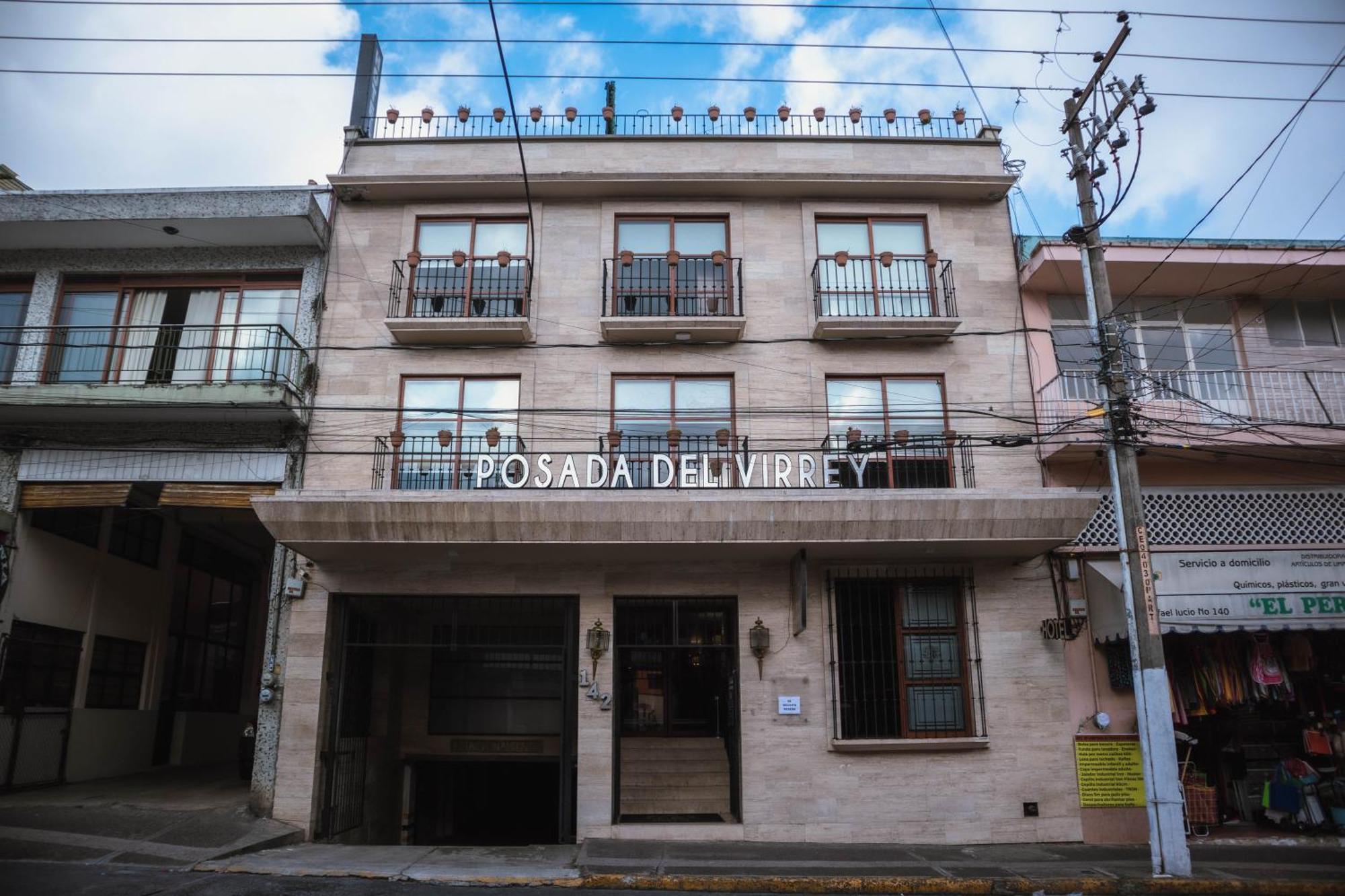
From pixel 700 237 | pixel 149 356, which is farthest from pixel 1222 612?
pixel 149 356

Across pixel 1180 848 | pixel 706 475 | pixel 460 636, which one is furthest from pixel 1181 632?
pixel 460 636

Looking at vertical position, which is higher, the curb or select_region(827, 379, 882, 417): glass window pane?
select_region(827, 379, 882, 417): glass window pane

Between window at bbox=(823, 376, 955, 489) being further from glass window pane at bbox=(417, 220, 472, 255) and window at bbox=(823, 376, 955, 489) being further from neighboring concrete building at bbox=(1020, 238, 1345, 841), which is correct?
glass window pane at bbox=(417, 220, 472, 255)

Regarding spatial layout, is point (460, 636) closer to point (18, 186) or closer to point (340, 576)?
point (340, 576)

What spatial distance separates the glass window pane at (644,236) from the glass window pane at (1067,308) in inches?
282

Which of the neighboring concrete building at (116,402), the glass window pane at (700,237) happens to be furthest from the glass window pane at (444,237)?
the glass window pane at (700,237)

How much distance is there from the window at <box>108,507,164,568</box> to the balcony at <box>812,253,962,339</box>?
13.6 m

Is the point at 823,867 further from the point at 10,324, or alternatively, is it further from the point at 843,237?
the point at 10,324

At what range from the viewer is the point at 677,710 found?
18.2 m

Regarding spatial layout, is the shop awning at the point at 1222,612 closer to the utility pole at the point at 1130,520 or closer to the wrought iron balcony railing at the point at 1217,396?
the utility pole at the point at 1130,520

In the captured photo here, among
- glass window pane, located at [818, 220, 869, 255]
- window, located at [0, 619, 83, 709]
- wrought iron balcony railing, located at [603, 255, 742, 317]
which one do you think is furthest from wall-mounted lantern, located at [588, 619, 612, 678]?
window, located at [0, 619, 83, 709]

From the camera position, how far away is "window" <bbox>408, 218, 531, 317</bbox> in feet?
51.9

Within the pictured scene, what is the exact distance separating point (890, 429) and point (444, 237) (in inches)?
349

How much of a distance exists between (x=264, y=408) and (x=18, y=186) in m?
8.36
